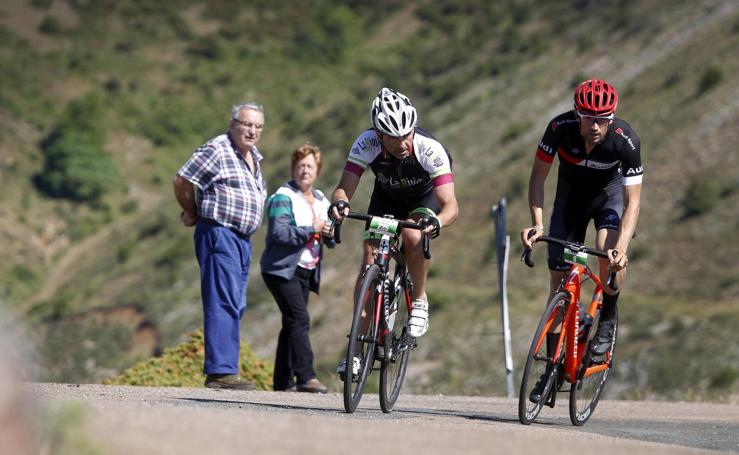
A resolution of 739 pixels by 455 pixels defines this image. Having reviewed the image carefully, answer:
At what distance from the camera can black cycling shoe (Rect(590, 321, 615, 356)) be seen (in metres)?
9.02

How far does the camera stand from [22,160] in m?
79.1

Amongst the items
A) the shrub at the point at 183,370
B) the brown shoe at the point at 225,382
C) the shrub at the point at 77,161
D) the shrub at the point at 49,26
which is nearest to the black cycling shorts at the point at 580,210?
the brown shoe at the point at 225,382

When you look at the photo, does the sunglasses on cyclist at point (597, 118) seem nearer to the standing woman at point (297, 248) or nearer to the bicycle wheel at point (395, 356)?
the bicycle wheel at point (395, 356)

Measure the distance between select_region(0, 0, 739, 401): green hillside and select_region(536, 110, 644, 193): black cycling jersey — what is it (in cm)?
684

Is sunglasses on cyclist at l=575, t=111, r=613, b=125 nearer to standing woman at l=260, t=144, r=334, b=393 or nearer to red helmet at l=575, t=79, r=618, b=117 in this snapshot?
red helmet at l=575, t=79, r=618, b=117

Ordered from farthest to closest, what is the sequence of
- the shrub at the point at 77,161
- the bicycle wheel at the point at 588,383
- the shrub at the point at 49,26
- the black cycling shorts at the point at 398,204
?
the shrub at the point at 49,26 → the shrub at the point at 77,161 → the black cycling shorts at the point at 398,204 → the bicycle wheel at the point at 588,383

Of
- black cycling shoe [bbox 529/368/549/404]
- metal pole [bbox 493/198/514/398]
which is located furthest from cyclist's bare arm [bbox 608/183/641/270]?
metal pole [bbox 493/198/514/398]

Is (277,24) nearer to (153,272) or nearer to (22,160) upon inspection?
(22,160)

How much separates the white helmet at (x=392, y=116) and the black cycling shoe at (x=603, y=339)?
6.90ft

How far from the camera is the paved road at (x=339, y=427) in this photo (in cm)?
501

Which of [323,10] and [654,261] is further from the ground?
[323,10]

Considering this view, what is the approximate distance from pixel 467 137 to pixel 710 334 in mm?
24762

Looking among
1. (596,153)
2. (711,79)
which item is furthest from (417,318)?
(711,79)

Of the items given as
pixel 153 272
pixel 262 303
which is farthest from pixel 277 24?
pixel 262 303
